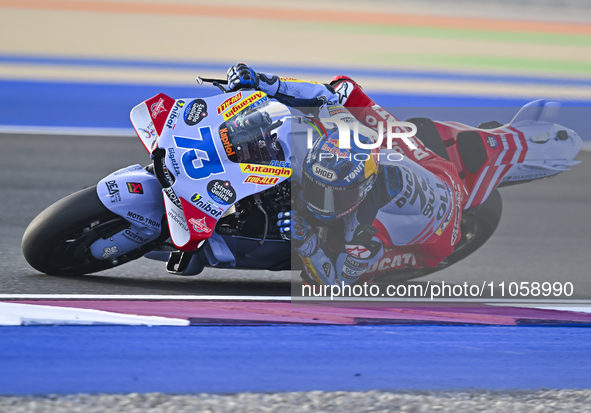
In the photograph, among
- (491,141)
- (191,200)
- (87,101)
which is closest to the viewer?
(191,200)

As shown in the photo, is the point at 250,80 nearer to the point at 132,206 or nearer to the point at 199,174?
the point at 199,174

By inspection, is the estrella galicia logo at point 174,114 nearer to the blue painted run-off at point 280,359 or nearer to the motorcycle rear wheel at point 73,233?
the motorcycle rear wheel at point 73,233

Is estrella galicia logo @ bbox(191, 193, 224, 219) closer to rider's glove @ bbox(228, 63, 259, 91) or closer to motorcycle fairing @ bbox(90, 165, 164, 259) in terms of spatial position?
motorcycle fairing @ bbox(90, 165, 164, 259)

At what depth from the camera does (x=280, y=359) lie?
2.47 m

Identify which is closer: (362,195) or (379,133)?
(362,195)

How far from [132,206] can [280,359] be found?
0.97 m

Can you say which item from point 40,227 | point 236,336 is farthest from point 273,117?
point 40,227

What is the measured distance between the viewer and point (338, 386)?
7.45ft

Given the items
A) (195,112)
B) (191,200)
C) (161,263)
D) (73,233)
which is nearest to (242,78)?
(195,112)

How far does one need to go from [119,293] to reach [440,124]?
189cm

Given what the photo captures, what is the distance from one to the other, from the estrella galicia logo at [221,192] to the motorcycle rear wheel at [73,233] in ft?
1.50

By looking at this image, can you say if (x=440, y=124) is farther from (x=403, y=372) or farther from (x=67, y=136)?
(x=67, y=136)

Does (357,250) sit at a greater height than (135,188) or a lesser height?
lesser

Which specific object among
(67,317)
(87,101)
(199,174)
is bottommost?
(67,317)
